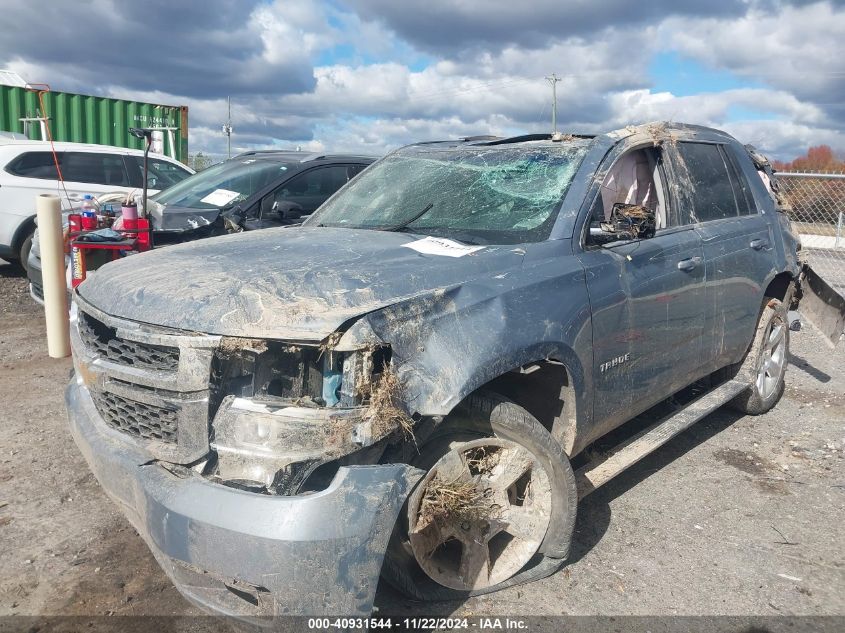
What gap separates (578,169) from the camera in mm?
3576

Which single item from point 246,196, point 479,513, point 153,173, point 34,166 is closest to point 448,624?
point 479,513

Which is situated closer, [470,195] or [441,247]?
[441,247]

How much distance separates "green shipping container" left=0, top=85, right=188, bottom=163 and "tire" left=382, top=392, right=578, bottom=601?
12.5 m

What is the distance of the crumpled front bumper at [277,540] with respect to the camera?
2158 mm

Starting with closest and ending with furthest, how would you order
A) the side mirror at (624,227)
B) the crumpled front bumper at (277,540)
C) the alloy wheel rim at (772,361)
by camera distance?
the crumpled front bumper at (277,540), the side mirror at (624,227), the alloy wheel rim at (772,361)

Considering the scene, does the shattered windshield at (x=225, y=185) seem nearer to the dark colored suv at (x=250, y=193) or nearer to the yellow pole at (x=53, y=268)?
the dark colored suv at (x=250, y=193)

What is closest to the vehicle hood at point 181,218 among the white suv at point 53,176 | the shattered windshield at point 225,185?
the shattered windshield at point 225,185

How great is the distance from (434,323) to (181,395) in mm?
889

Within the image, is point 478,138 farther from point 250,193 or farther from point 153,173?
point 153,173

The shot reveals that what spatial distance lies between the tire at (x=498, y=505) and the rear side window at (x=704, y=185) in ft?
6.47

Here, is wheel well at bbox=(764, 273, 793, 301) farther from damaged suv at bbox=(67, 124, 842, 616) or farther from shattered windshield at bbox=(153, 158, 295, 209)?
shattered windshield at bbox=(153, 158, 295, 209)

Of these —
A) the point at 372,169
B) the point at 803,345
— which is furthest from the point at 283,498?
the point at 803,345

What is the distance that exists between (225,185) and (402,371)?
18.8 ft

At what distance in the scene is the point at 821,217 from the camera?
34.5 feet
